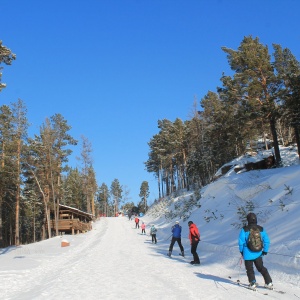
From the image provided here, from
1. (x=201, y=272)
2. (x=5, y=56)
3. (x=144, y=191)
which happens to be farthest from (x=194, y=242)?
(x=144, y=191)

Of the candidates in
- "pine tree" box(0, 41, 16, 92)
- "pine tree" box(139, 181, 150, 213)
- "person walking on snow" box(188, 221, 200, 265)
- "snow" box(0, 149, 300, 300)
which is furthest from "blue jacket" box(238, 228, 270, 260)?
"pine tree" box(139, 181, 150, 213)

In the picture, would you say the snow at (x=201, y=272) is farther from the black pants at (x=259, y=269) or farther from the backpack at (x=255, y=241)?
the backpack at (x=255, y=241)

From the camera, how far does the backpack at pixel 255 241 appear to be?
24.4 ft

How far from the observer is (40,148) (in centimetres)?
3988

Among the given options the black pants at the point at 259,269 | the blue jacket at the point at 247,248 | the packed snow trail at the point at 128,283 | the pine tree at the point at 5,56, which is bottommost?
the packed snow trail at the point at 128,283

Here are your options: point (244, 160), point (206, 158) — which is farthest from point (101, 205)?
point (244, 160)

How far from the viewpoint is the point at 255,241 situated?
7.46 meters

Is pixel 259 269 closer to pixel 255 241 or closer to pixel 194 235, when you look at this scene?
pixel 255 241

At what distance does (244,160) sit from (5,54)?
2710 centimetres

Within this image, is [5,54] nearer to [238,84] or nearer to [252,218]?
[252,218]

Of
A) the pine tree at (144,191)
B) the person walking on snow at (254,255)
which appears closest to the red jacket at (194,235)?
the person walking on snow at (254,255)

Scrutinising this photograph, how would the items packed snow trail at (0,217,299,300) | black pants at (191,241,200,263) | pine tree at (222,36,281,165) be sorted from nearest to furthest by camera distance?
1. packed snow trail at (0,217,299,300)
2. black pants at (191,241,200,263)
3. pine tree at (222,36,281,165)

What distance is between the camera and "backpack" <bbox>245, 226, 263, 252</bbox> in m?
7.44

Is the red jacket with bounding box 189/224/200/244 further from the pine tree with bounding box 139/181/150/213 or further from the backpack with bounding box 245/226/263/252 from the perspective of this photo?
the pine tree with bounding box 139/181/150/213
